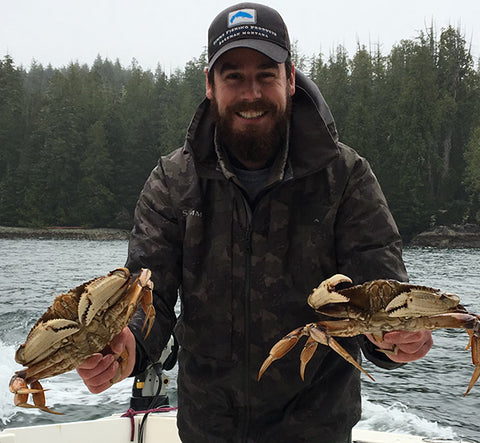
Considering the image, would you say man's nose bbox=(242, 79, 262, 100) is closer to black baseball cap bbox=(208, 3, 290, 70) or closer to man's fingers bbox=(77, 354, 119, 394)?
black baseball cap bbox=(208, 3, 290, 70)

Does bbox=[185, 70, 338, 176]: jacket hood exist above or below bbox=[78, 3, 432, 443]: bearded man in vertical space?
above

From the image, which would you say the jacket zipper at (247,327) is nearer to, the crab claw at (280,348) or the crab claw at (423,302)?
the crab claw at (280,348)

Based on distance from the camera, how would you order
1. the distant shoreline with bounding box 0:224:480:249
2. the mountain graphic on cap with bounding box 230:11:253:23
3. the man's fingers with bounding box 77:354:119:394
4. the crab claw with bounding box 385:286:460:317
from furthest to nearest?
the distant shoreline with bounding box 0:224:480:249, the mountain graphic on cap with bounding box 230:11:253:23, the man's fingers with bounding box 77:354:119:394, the crab claw with bounding box 385:286:460:317

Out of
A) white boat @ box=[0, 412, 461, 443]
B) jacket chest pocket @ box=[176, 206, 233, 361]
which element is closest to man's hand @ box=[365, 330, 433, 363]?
jacket chest pocket @ box=[176, 206, 233, 361]

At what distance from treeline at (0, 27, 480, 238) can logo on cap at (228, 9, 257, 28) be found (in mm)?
39002

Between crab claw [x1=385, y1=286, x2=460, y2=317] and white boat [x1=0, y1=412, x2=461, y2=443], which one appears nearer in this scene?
crab claw [x1=385, y1=286, x2=460, y2=317]

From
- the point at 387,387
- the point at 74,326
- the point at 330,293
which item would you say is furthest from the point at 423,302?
the point at 387,387

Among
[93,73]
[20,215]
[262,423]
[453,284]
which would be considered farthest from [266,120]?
[93,73]

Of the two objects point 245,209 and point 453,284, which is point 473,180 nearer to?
point 453,284

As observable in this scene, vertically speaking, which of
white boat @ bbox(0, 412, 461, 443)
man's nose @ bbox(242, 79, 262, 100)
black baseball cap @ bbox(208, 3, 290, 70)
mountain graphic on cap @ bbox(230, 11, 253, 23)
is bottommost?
white boat @ bbox(0, 412, 461, 443)

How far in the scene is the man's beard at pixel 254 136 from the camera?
269 centimetres

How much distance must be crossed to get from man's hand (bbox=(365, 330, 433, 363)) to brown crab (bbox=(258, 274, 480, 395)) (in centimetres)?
3

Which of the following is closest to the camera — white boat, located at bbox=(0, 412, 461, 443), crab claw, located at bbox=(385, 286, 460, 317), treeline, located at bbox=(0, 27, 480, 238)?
crab claw, located at bbox=(385, 286, 460, 317)

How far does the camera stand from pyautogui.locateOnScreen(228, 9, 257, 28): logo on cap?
271 centimetres
